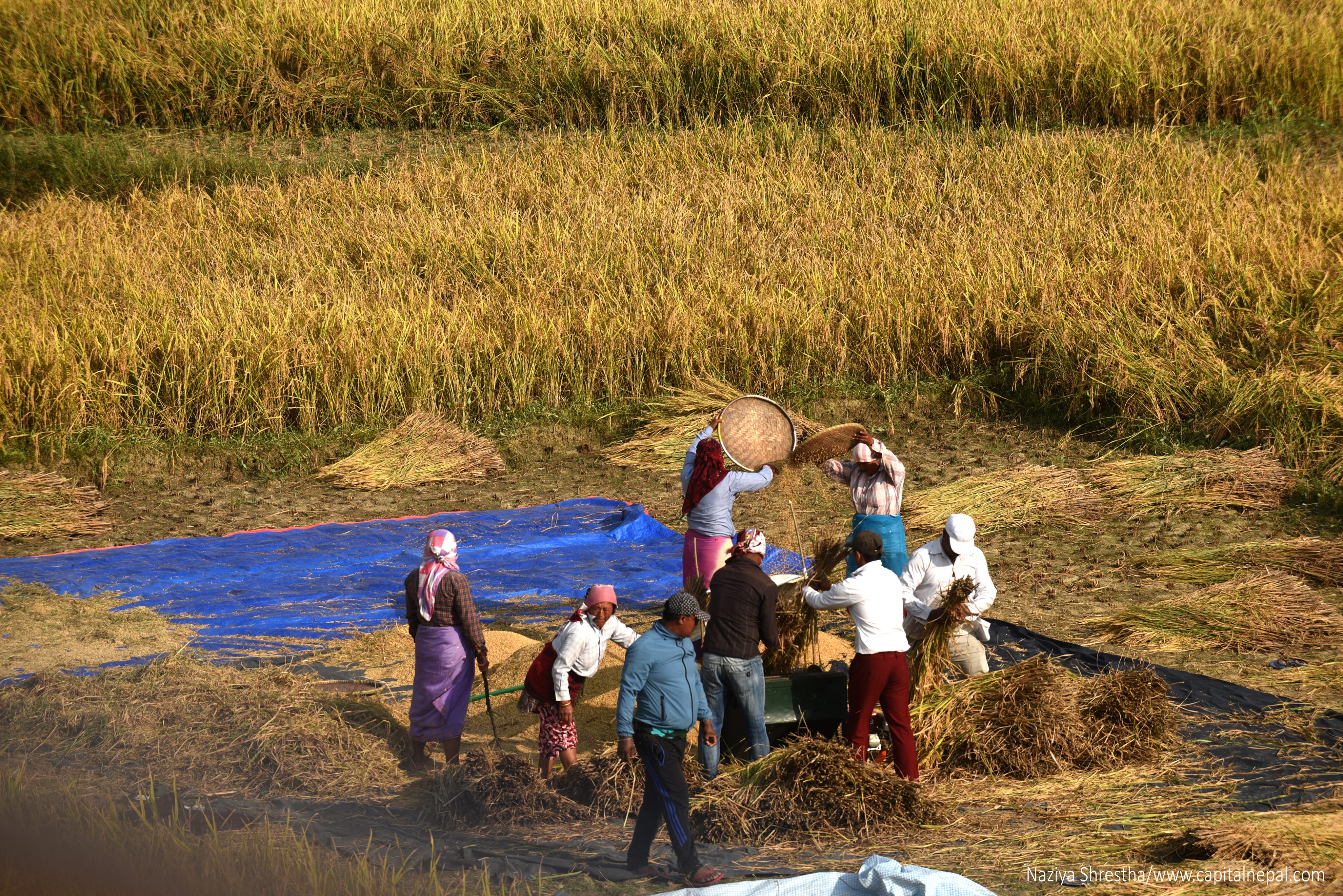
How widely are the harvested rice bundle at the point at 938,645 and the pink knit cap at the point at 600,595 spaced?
4.34 feet

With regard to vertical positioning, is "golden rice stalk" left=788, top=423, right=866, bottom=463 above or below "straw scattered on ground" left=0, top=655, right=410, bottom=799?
above

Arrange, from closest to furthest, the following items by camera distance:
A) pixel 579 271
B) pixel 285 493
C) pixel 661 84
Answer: pixel 285 493
pixel 579 271
pixel 661 84

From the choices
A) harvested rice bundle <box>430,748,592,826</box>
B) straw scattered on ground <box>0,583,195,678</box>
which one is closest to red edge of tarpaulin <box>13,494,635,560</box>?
straw scattered on ground <box>0,583,195,678</box>

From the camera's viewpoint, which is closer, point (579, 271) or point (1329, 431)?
point (1329, 431)

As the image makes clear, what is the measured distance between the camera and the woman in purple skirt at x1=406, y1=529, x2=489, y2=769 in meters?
5.20

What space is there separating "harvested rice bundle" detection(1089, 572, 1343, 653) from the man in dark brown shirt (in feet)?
8.66

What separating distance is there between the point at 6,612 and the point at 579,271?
6377 mm

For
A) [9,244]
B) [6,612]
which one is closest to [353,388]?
[6,612]

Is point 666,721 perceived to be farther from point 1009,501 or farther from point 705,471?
point 1009,501

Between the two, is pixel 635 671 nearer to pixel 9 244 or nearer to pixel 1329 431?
pixel 1329 431

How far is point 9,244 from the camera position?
12.5 metres

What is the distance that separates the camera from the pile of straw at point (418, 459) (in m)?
9.54

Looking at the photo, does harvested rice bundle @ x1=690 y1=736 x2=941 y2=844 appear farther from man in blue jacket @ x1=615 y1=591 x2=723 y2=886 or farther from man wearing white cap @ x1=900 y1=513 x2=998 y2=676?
man wearing white cap @ x1=900 y1=513 x2=998 y2=676

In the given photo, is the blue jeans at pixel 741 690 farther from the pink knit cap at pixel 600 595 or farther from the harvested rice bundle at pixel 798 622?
the harvested rice bundle at pixel 798 622
